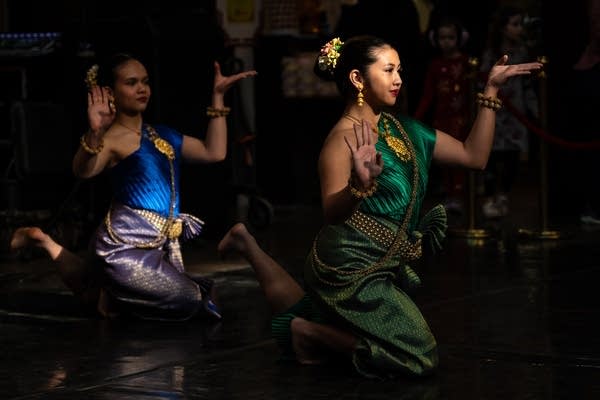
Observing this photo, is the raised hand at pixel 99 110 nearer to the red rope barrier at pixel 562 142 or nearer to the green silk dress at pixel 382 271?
the green silk dress at pixel 382 271

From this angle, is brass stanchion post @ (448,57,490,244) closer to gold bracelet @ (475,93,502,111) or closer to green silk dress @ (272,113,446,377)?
gold bracelet @ (475,93,502,111)

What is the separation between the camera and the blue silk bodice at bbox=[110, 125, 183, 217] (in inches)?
255

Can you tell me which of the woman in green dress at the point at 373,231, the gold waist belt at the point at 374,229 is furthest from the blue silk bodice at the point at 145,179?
the gold waist belt at the point at 374,229

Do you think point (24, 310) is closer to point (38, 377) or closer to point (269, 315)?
point (269, 315)

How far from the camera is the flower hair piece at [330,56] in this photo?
5234 mm

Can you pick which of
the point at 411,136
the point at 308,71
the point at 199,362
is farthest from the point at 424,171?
the point at 308,71

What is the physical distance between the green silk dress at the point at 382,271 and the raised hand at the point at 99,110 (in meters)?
1.35

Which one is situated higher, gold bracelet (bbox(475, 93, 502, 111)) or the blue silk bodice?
gold bracelet (bbox(475, 93, 502, 111))

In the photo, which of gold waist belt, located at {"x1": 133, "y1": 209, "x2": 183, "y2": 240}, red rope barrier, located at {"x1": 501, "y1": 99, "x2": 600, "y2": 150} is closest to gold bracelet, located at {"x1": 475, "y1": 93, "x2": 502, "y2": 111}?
gold waist belt, located at {"x1": 133, "y1": 209, "x2": 183, "y2": 240}

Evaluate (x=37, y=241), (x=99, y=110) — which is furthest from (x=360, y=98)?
(x=37, y=241)

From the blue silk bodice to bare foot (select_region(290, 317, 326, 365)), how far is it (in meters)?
1.52

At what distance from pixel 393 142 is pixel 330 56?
0.40 m

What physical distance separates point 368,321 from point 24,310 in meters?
2.32

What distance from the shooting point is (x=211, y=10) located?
10.5 metres
